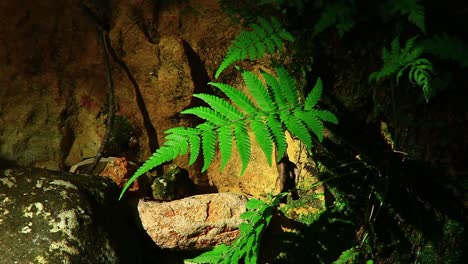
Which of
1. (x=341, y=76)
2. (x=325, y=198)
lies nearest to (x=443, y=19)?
(x=341, y=76)

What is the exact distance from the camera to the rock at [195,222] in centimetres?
392

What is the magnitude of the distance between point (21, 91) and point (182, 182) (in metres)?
1.88

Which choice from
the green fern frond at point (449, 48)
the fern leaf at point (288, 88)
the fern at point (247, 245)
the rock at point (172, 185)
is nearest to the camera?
the green fern frond at point (449, 48)

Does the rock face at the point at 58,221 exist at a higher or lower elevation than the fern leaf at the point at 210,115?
lower

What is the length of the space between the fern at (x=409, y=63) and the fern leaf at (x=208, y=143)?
925 mm

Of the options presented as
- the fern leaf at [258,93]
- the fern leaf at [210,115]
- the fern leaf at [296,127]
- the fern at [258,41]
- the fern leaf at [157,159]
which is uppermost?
the fern at [258,41]

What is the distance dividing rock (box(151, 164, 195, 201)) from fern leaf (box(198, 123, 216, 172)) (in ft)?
7.90

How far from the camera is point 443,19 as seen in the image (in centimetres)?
208

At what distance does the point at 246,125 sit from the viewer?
82.0 inches

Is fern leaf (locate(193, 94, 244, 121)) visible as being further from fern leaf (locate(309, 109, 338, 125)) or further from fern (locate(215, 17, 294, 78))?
fern leaf (locate(309, 109, 338, 125))

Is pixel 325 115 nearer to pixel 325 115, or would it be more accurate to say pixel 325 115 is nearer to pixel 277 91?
pixel 325 115

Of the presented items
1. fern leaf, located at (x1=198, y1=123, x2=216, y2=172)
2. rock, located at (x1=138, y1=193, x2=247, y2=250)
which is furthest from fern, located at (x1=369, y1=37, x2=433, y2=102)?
rock, located at (x1=138, y1=193, x2=247, y2=250)

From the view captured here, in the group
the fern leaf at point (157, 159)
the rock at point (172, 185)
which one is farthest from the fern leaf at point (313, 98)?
the rock at point (172, 185)

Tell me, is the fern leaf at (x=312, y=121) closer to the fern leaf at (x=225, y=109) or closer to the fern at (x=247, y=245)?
the fern leaf at (x=225, y=109)
